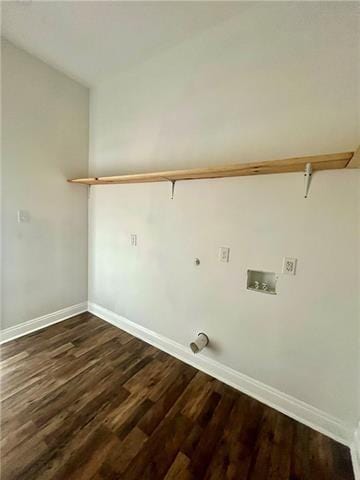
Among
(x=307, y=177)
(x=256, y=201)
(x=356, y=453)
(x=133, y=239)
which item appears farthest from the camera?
(x=133, y=239)

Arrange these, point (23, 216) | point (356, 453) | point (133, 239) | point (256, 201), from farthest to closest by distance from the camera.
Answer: point (133, 239) → point (23, 216) → point (256, 201) → point (356, 453)

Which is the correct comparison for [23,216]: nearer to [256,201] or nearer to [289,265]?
[256,201]

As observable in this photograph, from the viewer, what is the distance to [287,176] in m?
1.43

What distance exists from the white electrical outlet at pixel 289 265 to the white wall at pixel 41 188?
7.94 ft

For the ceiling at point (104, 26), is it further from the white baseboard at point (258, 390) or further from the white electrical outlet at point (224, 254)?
the white baseboard at point (258, 390)

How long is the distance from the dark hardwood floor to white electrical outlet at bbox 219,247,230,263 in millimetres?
1025

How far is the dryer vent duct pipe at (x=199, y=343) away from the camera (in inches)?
67.4

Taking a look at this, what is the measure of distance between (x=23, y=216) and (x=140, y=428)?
2.16 meters

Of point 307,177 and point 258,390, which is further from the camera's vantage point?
point 258,390

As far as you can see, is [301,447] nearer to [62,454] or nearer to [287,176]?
[62,454]

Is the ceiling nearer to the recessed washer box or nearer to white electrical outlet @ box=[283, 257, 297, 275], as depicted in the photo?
white electrical outlet @ box=[283, 257, 297, 275]

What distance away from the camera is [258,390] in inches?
63.2

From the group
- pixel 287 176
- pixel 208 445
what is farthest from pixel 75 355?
pixel 287 176

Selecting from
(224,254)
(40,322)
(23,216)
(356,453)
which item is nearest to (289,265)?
(224,254)
